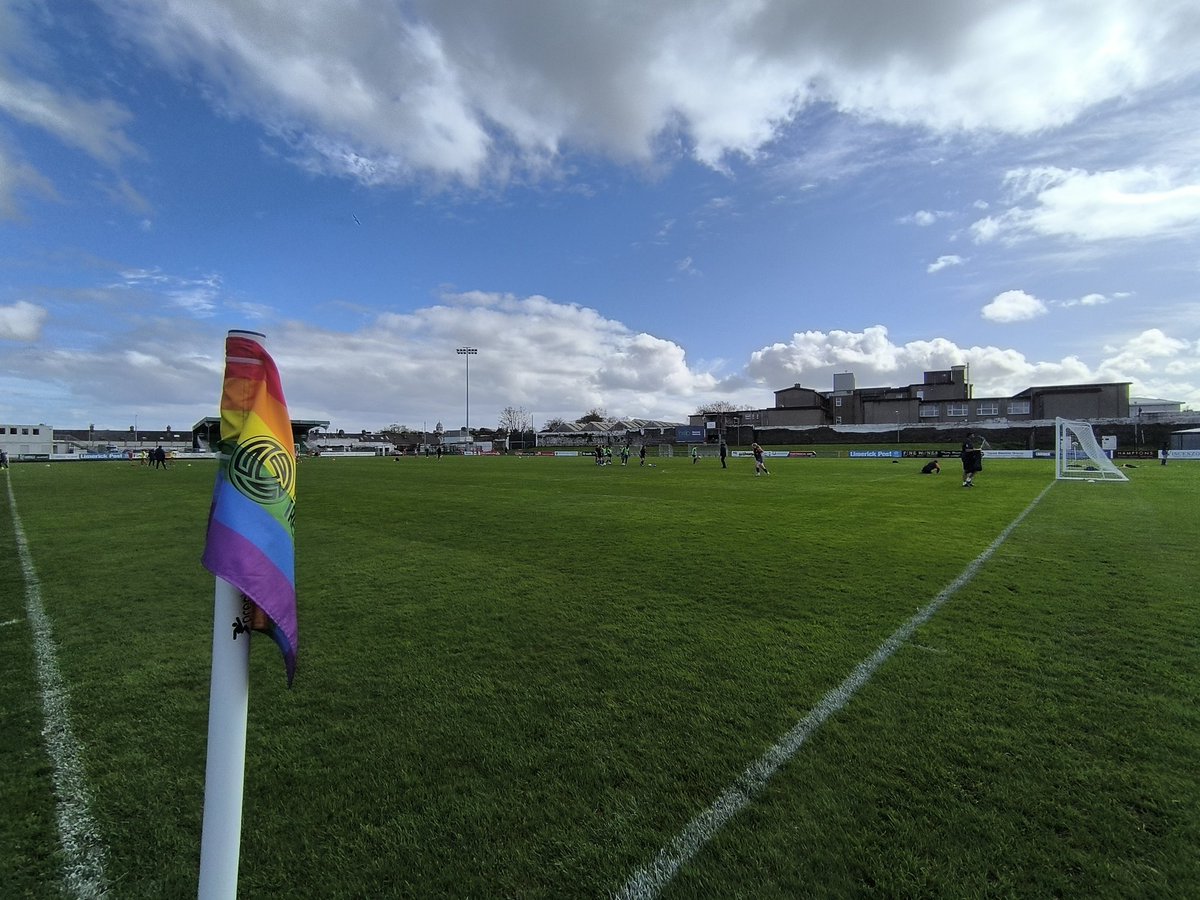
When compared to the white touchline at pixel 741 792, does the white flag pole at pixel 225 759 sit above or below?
above

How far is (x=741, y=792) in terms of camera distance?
2809mm

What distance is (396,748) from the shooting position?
326 centimetres

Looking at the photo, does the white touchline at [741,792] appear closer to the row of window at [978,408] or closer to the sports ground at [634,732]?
the sports ground at [634,732]

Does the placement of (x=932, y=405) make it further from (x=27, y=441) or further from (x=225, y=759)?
(x=27, y=441)

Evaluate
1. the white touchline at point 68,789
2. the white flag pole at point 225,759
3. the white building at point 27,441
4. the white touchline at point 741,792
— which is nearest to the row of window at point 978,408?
the white touchline at point 741,792

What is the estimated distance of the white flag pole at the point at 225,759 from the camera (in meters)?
1.70

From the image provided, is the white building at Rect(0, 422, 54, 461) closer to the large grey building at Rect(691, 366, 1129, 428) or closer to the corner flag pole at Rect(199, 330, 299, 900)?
the corner flag pole at Rect(199, 330, 299, 900)

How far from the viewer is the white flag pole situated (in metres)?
1.70

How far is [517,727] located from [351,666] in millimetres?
A: 1784

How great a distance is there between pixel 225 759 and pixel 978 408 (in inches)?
3743

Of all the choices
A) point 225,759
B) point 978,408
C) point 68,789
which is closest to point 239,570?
point 225,759

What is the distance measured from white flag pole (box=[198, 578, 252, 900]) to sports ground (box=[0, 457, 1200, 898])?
28.0 inches

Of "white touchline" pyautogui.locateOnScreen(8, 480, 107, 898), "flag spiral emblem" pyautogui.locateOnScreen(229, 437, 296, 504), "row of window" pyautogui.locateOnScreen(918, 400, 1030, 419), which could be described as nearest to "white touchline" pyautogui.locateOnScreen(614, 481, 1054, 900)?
"flag spiral emblem" pyautogui.locateOnScreen(229, 437, 296, 504)

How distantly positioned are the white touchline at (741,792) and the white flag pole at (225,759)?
1.44 metres
